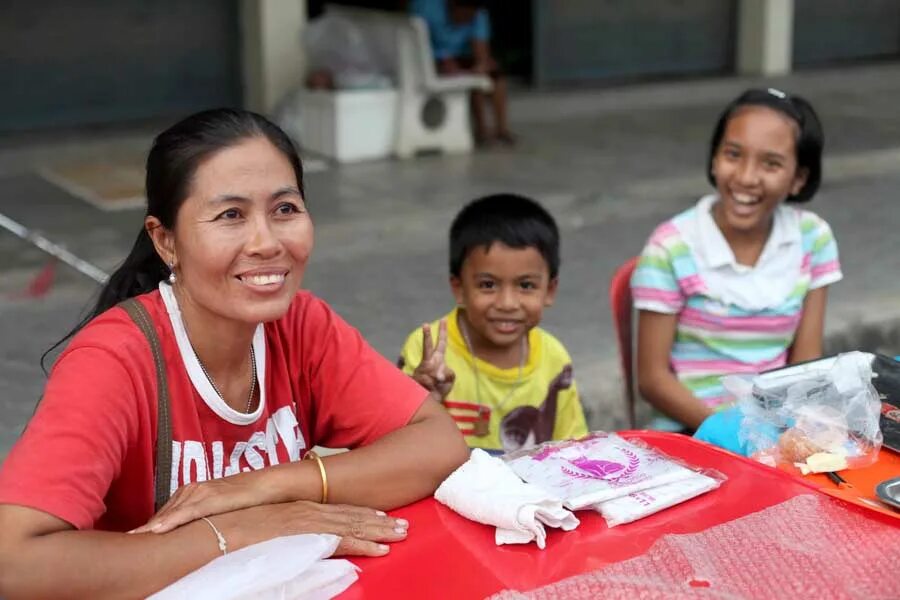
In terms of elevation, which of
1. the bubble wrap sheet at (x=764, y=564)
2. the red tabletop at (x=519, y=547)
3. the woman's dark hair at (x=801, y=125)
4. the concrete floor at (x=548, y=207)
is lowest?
the concrete floor at (x=548, y=207)

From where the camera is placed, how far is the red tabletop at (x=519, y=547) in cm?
169

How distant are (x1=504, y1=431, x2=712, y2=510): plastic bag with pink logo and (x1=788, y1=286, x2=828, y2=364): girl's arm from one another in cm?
113

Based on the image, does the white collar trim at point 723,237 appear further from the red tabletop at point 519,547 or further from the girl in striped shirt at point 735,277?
the red tabletop at point 519,547

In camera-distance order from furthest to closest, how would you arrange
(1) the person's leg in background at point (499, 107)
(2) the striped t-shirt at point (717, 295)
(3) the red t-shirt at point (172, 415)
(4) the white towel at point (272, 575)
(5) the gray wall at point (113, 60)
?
(1) the person's leg in background at point (499, 107)
(5) the gray wall at point (113, 60)
(2) the striped t-shirt at point (717, 295)
(3) the red t-shirt at point (172, 415)
(4) the white towel at point (272, 575)

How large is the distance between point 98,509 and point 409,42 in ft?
19.8

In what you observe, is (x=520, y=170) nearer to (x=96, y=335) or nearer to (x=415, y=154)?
(x=415, y=154)

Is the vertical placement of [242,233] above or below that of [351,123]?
above

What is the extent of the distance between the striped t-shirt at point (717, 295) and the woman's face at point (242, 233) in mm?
1268

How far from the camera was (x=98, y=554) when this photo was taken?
167 centimetres

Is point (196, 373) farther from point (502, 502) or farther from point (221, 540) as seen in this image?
point (502, 502)

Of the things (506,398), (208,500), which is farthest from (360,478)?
(506,398)

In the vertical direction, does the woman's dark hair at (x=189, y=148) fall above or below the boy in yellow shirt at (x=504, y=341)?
above

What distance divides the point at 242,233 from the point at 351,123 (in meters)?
5.69

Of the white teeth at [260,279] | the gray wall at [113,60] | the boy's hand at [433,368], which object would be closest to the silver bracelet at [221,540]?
the white teeth at [260,279]
